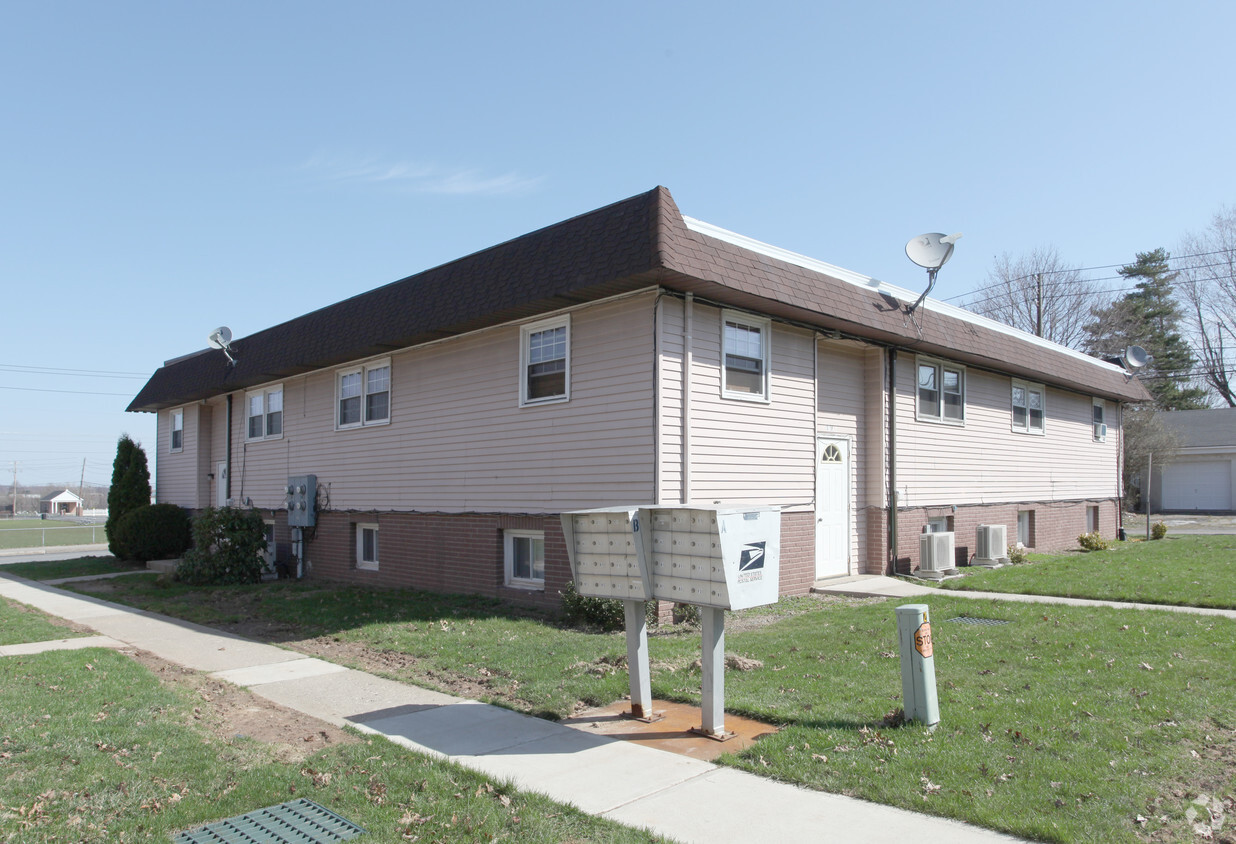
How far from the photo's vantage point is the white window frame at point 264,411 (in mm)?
19125

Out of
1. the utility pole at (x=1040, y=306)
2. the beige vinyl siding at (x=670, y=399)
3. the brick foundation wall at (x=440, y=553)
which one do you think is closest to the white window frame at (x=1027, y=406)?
the beige vinyl siding at (x=670, y=399)

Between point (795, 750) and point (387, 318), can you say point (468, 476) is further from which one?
point (795, 750)

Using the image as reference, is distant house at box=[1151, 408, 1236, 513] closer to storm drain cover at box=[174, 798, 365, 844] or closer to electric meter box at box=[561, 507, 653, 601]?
electric meter box at box=[561, 507, 653, 601]

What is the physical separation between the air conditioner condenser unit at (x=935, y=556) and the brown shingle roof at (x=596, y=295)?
329 cm

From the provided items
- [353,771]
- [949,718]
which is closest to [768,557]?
[949,718]

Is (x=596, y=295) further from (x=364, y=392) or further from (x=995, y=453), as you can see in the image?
(x=995, y=453)

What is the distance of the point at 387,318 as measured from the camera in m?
14.3

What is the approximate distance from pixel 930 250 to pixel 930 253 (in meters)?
0.05

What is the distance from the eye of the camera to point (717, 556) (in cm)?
580

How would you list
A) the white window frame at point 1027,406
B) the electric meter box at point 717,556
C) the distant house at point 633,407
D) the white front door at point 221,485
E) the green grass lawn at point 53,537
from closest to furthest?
1. the electric meter box at point 717,556
2. the distant house at point 633,407
3. the white window frame at point 1027,406
4. the white front door at point 221,485
5. the green grass lawn at point 53,537

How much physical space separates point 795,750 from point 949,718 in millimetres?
1253

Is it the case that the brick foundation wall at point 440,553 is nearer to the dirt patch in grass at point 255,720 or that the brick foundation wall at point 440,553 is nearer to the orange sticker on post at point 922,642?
the dirt patch in grass at point 255,720

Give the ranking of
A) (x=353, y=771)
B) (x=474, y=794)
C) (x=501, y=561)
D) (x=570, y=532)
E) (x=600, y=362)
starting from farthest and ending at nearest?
(x=501, y=561), (x=600, y=362), (x=570, y=532), (x=353, y=771), (x=474, y=794)

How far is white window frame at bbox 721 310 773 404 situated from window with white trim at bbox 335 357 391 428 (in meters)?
7.03
